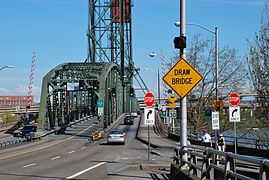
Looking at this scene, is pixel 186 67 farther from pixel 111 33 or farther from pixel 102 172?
pixel 111 33

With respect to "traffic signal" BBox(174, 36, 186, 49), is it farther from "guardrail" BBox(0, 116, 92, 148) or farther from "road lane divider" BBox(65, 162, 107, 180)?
"guardrail" BBox(0, 116, 92, 148)

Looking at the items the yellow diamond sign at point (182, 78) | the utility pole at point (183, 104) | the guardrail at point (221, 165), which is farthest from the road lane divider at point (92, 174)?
the yellow diamond sign at point (182, 78)

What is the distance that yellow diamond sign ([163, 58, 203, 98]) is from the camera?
15695 millimetres

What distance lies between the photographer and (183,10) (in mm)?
17188

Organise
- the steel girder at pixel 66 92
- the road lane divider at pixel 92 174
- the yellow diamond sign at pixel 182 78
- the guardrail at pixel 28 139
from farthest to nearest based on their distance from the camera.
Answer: the steel girder at pixel 66 92, the guardrail at pixel 28 139, the road lane divider at pixel 92 174, the yellow diamond sign at pixel 182 78

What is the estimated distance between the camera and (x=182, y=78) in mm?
15820

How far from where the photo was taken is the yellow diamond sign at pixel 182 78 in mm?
15695

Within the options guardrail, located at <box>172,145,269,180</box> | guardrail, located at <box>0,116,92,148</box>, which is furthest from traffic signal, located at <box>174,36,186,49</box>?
guardrail, located at <box>0,116,92,148</box>

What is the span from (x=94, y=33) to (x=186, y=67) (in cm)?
10239

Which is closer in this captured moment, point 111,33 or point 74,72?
point 74,72

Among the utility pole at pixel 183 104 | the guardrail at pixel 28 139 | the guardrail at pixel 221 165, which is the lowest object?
the guardrail at pixel 28 139

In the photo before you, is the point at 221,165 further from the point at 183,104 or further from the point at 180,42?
the point at 180,42

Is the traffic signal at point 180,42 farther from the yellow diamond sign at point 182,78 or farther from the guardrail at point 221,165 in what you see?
the guardrail at point 221,165

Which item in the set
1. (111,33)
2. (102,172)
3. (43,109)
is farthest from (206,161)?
(111,33)
